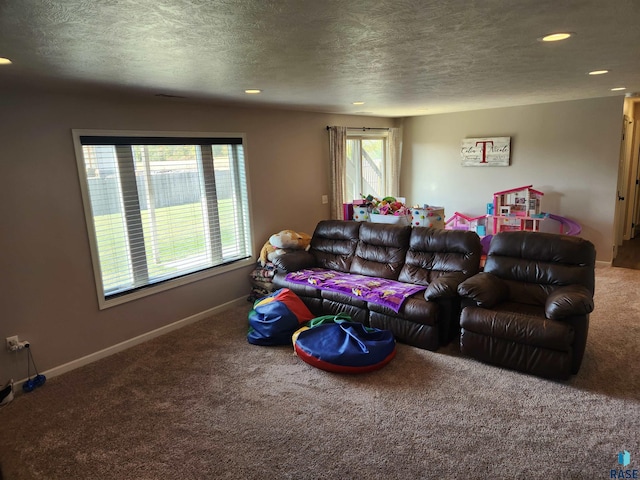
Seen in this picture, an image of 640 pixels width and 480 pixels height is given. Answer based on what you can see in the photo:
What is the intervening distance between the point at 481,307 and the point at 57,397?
3408mm

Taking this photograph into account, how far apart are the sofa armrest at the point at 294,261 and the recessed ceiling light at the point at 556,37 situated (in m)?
3.24

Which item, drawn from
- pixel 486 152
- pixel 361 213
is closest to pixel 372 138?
pixel 486 152

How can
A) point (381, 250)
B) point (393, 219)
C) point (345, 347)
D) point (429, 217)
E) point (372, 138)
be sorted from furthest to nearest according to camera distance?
point (372, 138) < point (393, 219) < point (429, 217) < point (381, 250) < point (345, 347)

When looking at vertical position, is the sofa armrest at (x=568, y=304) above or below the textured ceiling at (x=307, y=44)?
below

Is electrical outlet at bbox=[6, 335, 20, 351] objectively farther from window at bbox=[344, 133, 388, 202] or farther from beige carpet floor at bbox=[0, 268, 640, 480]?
window at bbox=[344, 133, 388, 202]

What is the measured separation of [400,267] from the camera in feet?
14.6

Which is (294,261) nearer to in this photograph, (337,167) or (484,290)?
(337,167)

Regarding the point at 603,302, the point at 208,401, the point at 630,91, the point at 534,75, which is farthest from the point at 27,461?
the point at 630,91

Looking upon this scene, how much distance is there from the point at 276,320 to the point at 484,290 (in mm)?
1860

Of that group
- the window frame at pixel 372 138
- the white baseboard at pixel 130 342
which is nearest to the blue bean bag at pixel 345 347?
the white baseboard at pixel 130 342

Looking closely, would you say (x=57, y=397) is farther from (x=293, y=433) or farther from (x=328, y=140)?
(x=328, y=140)

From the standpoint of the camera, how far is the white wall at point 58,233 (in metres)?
3.15

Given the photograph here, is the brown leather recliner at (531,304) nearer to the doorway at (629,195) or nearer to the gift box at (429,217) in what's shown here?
the gift box at (429,217)

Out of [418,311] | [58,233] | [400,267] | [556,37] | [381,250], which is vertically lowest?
[418,311]
